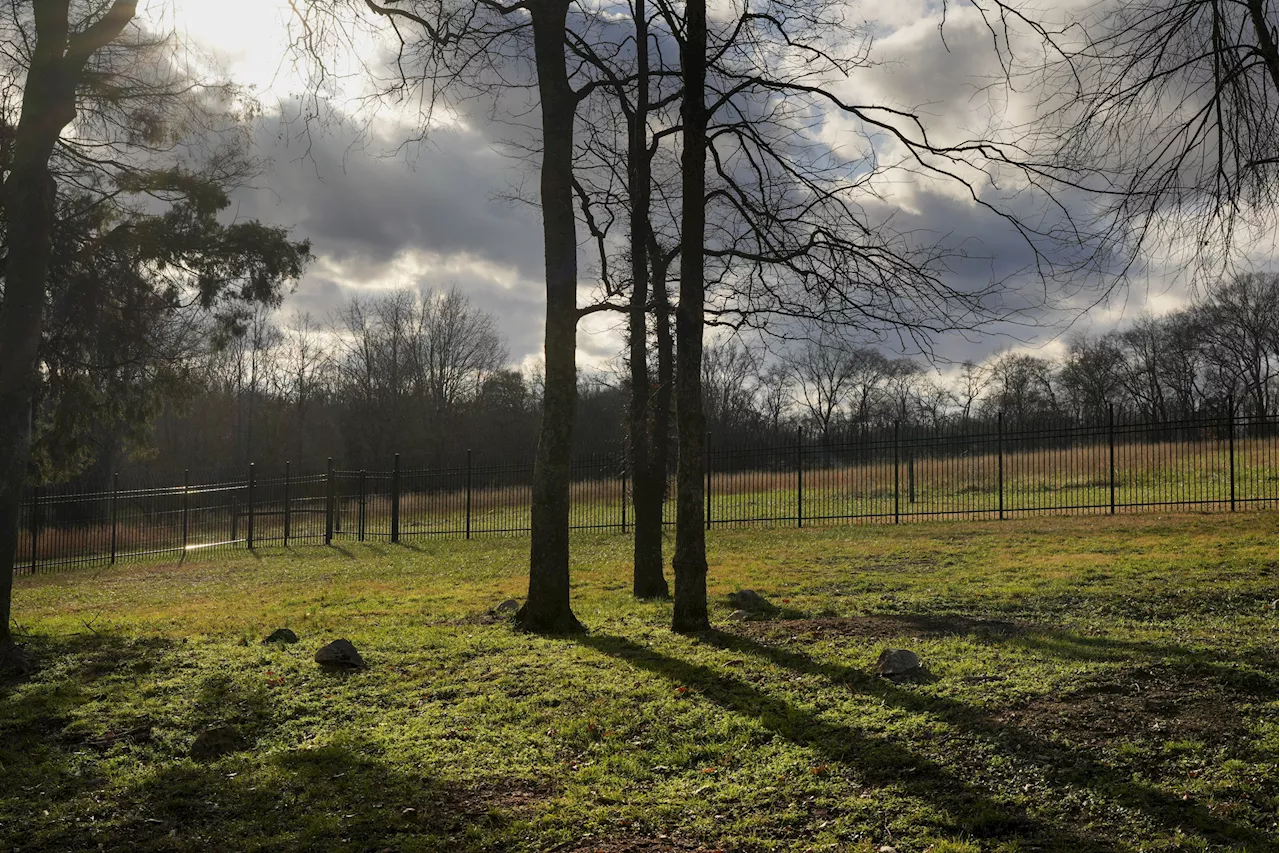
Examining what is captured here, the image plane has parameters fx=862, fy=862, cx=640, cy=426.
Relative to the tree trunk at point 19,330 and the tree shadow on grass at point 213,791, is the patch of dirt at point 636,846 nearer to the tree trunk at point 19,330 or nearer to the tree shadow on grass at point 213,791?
the tree shadow on grass at point 213,791

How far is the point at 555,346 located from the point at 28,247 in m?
4.73

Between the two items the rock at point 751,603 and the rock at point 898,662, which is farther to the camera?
the rock at point 751,603

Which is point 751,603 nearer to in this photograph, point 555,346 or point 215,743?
point 555,346

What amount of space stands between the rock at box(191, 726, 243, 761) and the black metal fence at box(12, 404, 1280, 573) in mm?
13616

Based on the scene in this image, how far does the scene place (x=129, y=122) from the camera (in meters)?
11.6

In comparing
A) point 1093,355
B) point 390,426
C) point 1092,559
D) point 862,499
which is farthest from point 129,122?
point 1093,355

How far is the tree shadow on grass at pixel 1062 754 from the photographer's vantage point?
340 centimetres

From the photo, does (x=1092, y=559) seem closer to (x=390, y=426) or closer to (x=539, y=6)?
(x=539, y=6)

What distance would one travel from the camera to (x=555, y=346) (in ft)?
26.6

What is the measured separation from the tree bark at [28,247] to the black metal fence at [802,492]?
475 inches

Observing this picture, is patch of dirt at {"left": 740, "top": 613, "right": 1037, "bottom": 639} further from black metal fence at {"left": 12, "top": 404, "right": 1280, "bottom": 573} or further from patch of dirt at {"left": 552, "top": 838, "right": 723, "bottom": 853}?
black metal fence at {"left": 12, "top": 404, "right": 1280, "bottom": 573}

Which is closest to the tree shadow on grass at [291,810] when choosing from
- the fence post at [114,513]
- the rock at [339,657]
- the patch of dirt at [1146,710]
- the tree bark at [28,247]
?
the rock at [339,657]

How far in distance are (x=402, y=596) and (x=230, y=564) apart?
9053 millimetres

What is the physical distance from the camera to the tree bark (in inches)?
291
